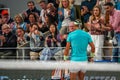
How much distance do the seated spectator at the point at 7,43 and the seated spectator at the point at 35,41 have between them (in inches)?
17.9

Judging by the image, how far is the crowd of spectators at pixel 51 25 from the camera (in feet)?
30.8

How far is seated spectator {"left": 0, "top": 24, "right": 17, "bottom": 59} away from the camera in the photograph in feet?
33.1

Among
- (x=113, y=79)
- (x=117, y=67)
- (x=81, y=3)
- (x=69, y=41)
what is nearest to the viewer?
(x=117, y=67)

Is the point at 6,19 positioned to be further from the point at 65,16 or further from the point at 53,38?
the point at 65,16

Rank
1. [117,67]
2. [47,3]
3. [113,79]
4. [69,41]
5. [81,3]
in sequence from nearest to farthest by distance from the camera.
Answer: [117,67] → [69,41] → [113,79] → [81,3] → [47,3]

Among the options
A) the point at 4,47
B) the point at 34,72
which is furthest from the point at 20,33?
the point at 34,72

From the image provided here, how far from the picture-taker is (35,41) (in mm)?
10219

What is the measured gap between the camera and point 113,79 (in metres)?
9.00

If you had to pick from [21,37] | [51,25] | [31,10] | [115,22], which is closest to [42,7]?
[31,10]

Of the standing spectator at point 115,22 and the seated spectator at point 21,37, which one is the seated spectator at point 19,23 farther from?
the standing spectator at point 115,22

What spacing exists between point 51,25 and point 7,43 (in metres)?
1.31

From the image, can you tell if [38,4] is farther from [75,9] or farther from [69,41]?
[69,41]

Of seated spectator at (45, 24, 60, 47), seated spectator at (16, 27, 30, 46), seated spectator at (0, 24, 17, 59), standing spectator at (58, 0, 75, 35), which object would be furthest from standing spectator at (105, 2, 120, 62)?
seated spectator at (0, 24, 17, 59)

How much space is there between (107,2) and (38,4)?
2.33m
